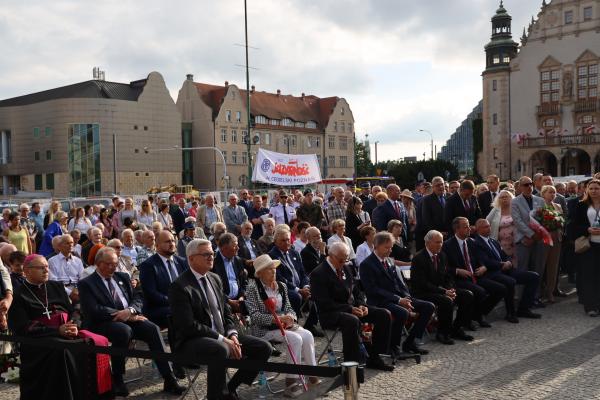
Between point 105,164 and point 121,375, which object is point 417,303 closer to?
point 121,375

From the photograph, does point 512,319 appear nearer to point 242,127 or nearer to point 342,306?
point 342,306

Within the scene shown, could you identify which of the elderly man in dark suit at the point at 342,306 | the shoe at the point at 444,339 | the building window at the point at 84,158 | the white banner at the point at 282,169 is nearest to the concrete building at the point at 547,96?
the building window at the point at 84,158

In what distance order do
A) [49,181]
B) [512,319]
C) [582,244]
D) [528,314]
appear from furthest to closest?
[49,181], [582,244], [528,314], [512,319]

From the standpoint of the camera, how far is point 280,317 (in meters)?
6.83

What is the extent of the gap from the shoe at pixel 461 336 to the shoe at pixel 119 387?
458 cm

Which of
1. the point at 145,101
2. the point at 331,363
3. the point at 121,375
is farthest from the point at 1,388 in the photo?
the point at 145,101

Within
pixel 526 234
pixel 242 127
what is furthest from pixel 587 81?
pixel 526 234

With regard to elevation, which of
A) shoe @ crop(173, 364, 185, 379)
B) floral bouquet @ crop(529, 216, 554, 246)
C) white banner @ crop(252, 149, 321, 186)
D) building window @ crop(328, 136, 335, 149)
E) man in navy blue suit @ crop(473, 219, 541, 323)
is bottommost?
shoe @ crop(173, 364, 185, 379)

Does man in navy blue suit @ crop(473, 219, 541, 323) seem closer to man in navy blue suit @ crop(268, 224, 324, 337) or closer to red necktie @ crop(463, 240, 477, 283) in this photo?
red necktie @ crop(463, 240, 477, 283)

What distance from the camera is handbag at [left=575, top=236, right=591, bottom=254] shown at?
406 inches

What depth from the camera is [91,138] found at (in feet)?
245

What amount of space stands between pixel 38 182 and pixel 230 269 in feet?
255

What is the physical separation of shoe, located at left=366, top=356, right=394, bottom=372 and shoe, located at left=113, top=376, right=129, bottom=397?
2816 millimetres

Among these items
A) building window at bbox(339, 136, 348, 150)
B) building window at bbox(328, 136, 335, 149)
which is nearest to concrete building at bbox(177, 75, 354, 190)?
building window at bbox(328, 136, 335, 149)
